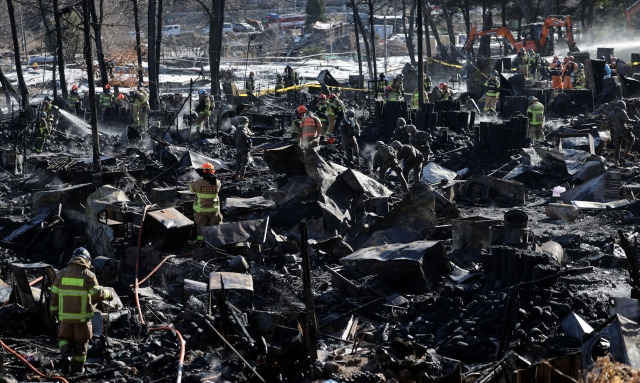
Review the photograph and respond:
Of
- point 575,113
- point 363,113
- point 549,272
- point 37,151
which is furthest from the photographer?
point 363,113

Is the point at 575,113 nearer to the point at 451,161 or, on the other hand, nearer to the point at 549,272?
the point at 451,161

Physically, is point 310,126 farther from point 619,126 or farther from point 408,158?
point 619,126

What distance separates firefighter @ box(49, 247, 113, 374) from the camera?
30.5 feet

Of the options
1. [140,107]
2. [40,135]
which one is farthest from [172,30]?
[40,135]

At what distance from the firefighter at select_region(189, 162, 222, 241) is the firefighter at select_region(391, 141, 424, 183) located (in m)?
5.03

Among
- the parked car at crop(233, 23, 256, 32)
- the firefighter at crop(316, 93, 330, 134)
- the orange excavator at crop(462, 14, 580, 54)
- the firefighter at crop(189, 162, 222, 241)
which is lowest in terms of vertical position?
the firefighter at crop(189, 162, 222, 241)

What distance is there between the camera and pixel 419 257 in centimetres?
1198

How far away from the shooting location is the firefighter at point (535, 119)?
2267 centimetres

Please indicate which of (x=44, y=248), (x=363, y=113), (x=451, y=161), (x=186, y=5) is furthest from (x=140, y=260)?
(x=186, y=5)

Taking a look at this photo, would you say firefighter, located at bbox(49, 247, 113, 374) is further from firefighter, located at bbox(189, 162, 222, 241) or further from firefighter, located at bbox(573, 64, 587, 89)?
firefighter, located at bbox(573, 64, 587, 89)

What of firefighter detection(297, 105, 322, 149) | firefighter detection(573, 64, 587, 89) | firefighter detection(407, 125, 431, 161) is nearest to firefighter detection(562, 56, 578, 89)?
firefighter detection(573, 64, 587, 89)

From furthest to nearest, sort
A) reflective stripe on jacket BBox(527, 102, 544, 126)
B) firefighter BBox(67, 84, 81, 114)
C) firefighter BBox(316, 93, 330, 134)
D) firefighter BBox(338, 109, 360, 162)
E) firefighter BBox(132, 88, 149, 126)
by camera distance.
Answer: firefighter BBox(67, 84, 81, 114), firefighter BBox(132, 88, 149, 126), firefighter BBox(316, 93, 330, 134), reflective stripe on jacket BBox(527, 102, 544, 126), firefighter BBox(338, 109, 360, 162)

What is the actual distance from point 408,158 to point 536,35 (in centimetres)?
3364

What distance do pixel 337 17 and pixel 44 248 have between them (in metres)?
60.8
